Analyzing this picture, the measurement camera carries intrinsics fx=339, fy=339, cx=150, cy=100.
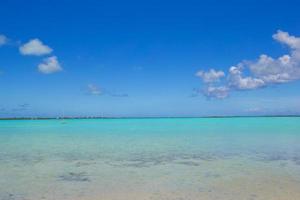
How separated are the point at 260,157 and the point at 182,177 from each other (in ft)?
17.7

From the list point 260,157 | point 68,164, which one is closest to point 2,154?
point 68,164

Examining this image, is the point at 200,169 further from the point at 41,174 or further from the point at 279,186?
the point at 41,174

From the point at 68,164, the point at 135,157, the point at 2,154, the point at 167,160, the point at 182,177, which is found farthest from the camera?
the point at 2,154

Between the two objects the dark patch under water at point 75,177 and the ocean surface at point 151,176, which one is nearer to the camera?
the ocean surface at point 151,176

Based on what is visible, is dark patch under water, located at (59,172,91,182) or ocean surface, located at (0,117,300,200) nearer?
ocean surface, located at (0,117,300,200)

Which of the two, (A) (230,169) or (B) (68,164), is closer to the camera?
(A) (230,169)

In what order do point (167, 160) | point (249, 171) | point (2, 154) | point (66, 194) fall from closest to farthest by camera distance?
1. point (66, 194)
2. point (249, 171)
3. point (167, 160)
4. point (2, 154)

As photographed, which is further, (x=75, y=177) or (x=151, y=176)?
(x=151, y=176)

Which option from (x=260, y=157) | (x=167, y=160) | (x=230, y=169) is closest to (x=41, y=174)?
(x=167, y=160)

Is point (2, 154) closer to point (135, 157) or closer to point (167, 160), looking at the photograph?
point (135, 157)

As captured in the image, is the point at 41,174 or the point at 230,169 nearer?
the point at 41,174

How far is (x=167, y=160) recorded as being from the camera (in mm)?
13359

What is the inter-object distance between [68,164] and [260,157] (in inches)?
304

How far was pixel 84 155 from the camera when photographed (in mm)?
15094
